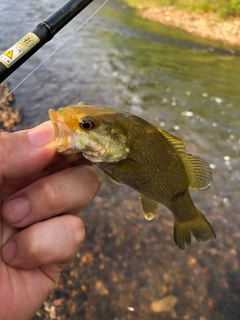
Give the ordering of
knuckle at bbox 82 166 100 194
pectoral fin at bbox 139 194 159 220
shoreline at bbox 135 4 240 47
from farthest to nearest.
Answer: shoreline at bbox 135 4 240 47 → pectoral fin at bbox 139 194 159 220 → knuckle at bbox 82 166 100 194

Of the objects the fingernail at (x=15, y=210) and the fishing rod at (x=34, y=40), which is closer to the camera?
the fingernail at (x=15, y=210)

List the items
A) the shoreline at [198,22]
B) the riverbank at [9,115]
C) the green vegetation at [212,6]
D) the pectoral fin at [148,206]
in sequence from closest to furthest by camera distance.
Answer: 1. the pectoral fin at [148,206]
2. the riverbank at [9,115]
3. the shoreline at [198,22]
4. the green vegetation at [212,6]

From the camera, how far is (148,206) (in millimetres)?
2133

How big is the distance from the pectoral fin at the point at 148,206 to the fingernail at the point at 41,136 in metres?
0.69

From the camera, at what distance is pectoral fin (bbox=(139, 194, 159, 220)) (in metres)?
2.12

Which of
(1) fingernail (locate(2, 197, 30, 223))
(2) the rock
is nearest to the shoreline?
(2) the rock

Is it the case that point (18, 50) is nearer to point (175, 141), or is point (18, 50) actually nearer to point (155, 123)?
point (175, 141)

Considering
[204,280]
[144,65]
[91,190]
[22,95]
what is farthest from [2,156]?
[144,65]

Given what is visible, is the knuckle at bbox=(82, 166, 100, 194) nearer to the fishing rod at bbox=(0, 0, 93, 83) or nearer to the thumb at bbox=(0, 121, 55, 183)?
the thumb at bbox=(0, 121, 55, 183)

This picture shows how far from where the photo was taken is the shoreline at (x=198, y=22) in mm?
11391

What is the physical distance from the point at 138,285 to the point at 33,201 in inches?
106

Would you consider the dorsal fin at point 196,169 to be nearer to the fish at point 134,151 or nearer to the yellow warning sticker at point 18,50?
the fish at point 134,151

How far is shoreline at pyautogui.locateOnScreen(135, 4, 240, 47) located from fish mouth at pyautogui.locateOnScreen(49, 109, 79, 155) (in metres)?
10.5

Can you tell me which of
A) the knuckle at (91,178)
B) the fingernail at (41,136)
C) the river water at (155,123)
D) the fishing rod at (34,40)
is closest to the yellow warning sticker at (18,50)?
the fishing rod at (34,40)
